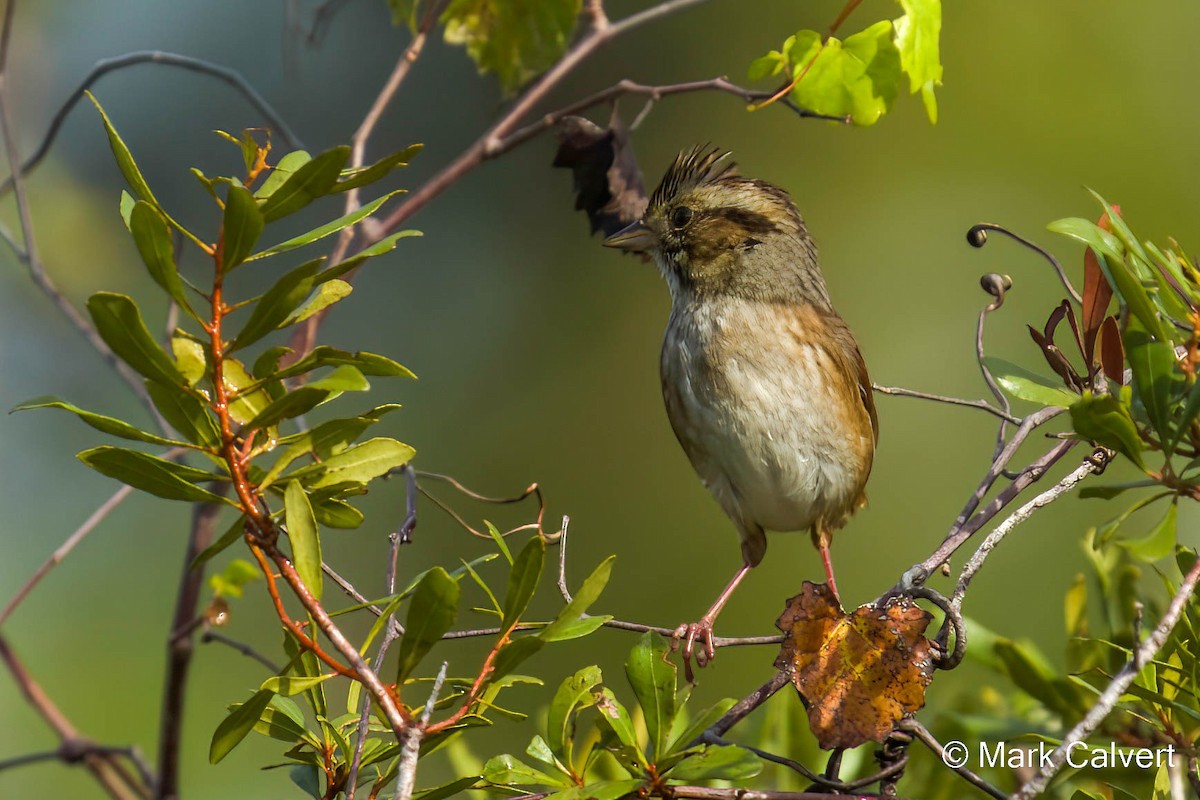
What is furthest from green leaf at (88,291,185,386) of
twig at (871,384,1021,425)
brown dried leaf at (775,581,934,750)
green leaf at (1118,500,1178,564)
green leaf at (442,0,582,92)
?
green leaf at (442,0,582,92)

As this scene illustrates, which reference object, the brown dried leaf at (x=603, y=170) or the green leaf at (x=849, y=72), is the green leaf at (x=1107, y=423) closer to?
the green leaf at (x=849, y=72)

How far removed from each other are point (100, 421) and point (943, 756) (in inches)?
41.1

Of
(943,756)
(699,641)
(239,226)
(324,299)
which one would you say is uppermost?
(239,226)

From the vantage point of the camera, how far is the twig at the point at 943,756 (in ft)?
4.80

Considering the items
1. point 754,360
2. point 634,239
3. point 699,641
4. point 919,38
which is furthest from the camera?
point 634,239

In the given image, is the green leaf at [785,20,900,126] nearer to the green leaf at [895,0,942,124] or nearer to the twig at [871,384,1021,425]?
the green leaf at [895,0,942,124]

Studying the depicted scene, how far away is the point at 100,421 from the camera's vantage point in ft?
4.21

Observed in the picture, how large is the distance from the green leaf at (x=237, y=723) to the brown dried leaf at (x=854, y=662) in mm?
697

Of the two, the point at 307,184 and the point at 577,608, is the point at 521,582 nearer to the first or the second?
the point at 577,608

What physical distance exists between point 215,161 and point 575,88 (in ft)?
7.28

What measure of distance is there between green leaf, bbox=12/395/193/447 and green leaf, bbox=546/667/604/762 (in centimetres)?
56

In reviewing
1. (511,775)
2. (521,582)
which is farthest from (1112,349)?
(511,775)

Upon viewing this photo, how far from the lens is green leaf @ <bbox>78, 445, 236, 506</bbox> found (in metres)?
1.32

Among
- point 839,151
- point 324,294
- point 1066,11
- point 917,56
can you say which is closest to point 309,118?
point 839,151
